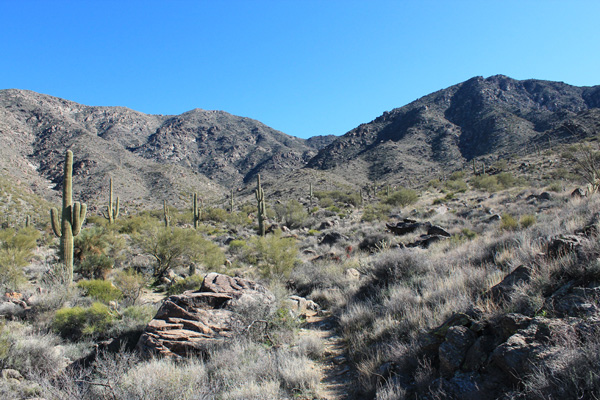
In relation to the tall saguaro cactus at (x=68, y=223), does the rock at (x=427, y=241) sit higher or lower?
lower

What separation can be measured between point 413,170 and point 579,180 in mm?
39907

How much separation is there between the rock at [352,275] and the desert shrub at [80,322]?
5.90 m

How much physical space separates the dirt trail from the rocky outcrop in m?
1.11

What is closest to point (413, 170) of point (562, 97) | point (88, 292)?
point (562, 97)

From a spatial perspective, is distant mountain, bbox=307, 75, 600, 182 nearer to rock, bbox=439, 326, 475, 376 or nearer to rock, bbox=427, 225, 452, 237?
rock, bbox=427, 225, 452, 237

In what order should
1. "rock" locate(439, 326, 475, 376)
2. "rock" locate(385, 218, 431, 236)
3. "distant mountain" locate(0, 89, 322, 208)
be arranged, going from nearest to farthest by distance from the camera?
"rock" locate(439, 326, 475, 376) < "rock" locate(385, 218, 431, 236) < "distant mountain" locate(0, 89, 322, 208)

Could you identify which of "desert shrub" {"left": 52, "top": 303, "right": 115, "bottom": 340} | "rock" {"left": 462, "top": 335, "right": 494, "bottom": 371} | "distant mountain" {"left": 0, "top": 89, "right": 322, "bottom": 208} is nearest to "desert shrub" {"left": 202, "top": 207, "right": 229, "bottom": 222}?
"distant mountain" {"left": 0, "top": 89, "right": 322, "bottom": 208}

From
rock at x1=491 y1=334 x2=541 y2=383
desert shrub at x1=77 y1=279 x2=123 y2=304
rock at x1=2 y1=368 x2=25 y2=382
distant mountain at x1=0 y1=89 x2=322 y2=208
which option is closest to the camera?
rock at x1=491 y1=334 x2=541 y2=383

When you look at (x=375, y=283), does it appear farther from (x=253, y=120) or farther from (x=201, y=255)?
(x=253, y=120)

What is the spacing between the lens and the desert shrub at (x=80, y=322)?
6344 millimetres

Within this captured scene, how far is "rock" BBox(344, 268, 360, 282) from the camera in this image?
8998mm

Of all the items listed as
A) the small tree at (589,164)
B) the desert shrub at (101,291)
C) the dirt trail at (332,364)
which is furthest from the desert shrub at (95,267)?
the small tree at (589,164)

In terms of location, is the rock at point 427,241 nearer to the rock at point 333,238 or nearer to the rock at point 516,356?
the rock at point 333,238

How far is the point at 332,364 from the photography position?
4.94m
